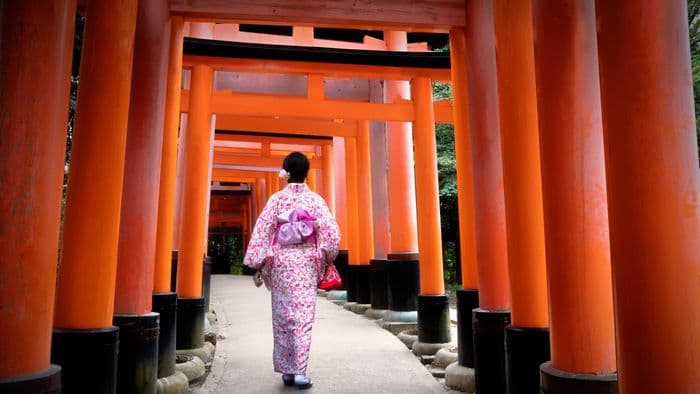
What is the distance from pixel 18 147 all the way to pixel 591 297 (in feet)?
8.28

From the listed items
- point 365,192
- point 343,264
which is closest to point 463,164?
point 365,192

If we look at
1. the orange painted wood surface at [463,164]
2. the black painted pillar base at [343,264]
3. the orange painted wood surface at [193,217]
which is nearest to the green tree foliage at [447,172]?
the black painted pillar base at [343,264]

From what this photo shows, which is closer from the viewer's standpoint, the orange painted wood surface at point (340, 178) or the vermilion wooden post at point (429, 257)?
the vermilion wooden post at point (429, 257)

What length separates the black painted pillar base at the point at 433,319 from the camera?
242 inches

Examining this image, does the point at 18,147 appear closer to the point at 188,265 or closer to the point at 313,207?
the point at 313,207

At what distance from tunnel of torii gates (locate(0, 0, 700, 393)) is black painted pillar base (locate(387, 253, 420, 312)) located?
168 cm

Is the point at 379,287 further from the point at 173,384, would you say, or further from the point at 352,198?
the point at 173,384

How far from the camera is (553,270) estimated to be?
2.63 m

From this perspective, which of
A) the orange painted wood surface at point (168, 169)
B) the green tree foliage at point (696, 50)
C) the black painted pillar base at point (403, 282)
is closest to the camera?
the orange painted wood surface at point (168, 169)

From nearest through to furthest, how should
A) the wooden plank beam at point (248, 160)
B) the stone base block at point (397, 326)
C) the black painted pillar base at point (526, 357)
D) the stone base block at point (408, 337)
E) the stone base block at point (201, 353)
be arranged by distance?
the black painted pillar base at point (526, 357)
the stone base block at point (201, 353)
the stone base block at point (408, 337)
the stone base block at point (397, 326)
the wooden plank beam at point (248, 160)

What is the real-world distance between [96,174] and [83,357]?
970 millimetres

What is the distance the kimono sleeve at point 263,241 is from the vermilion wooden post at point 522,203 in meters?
2.10

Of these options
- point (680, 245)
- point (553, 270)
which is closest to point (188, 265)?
point (553, 270)

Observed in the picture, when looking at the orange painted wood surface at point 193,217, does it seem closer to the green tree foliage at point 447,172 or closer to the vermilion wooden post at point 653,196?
the vermilion wooden post at point 653,196
